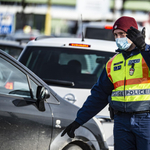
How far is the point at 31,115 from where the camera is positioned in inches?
147

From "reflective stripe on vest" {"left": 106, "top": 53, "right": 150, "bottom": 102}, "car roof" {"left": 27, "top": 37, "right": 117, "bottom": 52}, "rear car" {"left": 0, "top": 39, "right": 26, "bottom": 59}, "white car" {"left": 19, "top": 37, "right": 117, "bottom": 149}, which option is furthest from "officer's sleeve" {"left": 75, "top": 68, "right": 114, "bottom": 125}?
"rear car" {"left": 0, "top": 39, "right": 26, "bottom": 59}

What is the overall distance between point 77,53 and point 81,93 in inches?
26.9

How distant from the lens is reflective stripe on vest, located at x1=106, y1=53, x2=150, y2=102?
10.7ft

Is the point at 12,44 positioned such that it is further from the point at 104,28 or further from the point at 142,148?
the point at 142,148

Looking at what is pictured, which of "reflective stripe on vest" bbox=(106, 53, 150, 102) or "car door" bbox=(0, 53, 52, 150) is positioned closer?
"reflective stripe on vest" bbox=(106, 53, 150, 102)

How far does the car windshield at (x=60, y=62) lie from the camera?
5.05 meters

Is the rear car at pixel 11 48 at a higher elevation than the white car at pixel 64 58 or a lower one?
lower

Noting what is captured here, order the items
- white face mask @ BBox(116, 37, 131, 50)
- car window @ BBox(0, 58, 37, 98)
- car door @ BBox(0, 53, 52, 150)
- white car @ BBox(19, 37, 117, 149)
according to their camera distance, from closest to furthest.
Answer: white face mask @ BBox(116, 37, 131, 50) → car door @ BBox(0, 53, 52, 150) → car window @ BBox(0, 58, 37, 98) → white car @ BBox(19, 37, 117, 149)

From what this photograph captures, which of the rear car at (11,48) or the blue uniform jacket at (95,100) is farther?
the rear car at (11,48)

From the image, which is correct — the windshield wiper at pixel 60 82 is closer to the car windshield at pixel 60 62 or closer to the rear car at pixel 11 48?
the car windshield at pixel 60 62

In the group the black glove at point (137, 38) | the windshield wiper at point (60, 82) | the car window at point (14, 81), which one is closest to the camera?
the black glove at point (137, 38)

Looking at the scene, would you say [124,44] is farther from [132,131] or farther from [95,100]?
[132,131]

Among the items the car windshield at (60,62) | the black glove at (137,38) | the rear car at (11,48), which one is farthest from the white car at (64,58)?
the rear car at (11,48)

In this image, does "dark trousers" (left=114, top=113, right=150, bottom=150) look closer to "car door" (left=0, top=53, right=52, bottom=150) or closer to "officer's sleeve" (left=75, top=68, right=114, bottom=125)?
"officer's sleeve" (left=75, top=68, right=114, bottom=125)
